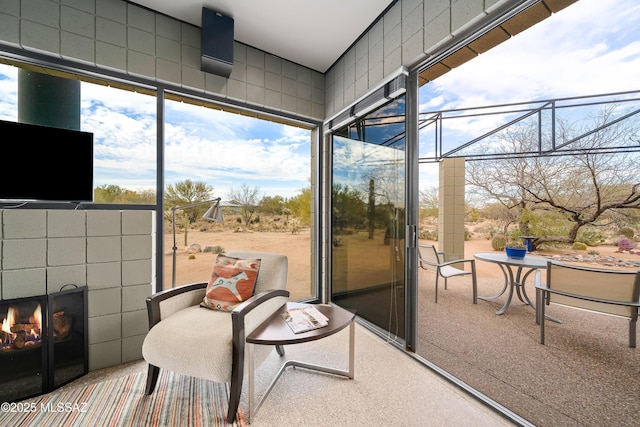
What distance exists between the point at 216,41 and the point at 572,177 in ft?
9.22

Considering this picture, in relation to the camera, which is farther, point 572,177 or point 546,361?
point 546,361

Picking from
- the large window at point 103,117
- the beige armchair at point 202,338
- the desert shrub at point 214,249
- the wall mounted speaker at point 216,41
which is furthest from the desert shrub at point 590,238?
the large window at point 103,117

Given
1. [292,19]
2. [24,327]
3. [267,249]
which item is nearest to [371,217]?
[267,249]

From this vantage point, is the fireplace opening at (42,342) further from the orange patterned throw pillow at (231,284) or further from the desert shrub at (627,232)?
the desert shrub at (627,232)

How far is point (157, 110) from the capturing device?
2.39 metres

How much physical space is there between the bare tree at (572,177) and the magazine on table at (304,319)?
144cm

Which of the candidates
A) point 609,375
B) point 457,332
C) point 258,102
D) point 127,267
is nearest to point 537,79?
point 609,375

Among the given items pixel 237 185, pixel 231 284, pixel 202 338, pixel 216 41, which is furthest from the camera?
pixel 237 185

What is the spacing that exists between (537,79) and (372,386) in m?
2.19

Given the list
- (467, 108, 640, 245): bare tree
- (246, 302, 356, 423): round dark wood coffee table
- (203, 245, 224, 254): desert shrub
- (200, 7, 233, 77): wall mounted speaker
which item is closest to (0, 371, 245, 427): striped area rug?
(246, 302, 356, 423): round dark wood coffee table

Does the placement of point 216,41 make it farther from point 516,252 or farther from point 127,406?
point 516,252

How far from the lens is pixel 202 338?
1.52m

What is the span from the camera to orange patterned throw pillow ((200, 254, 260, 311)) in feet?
6.38

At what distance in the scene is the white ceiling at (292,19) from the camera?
7.43 ft
